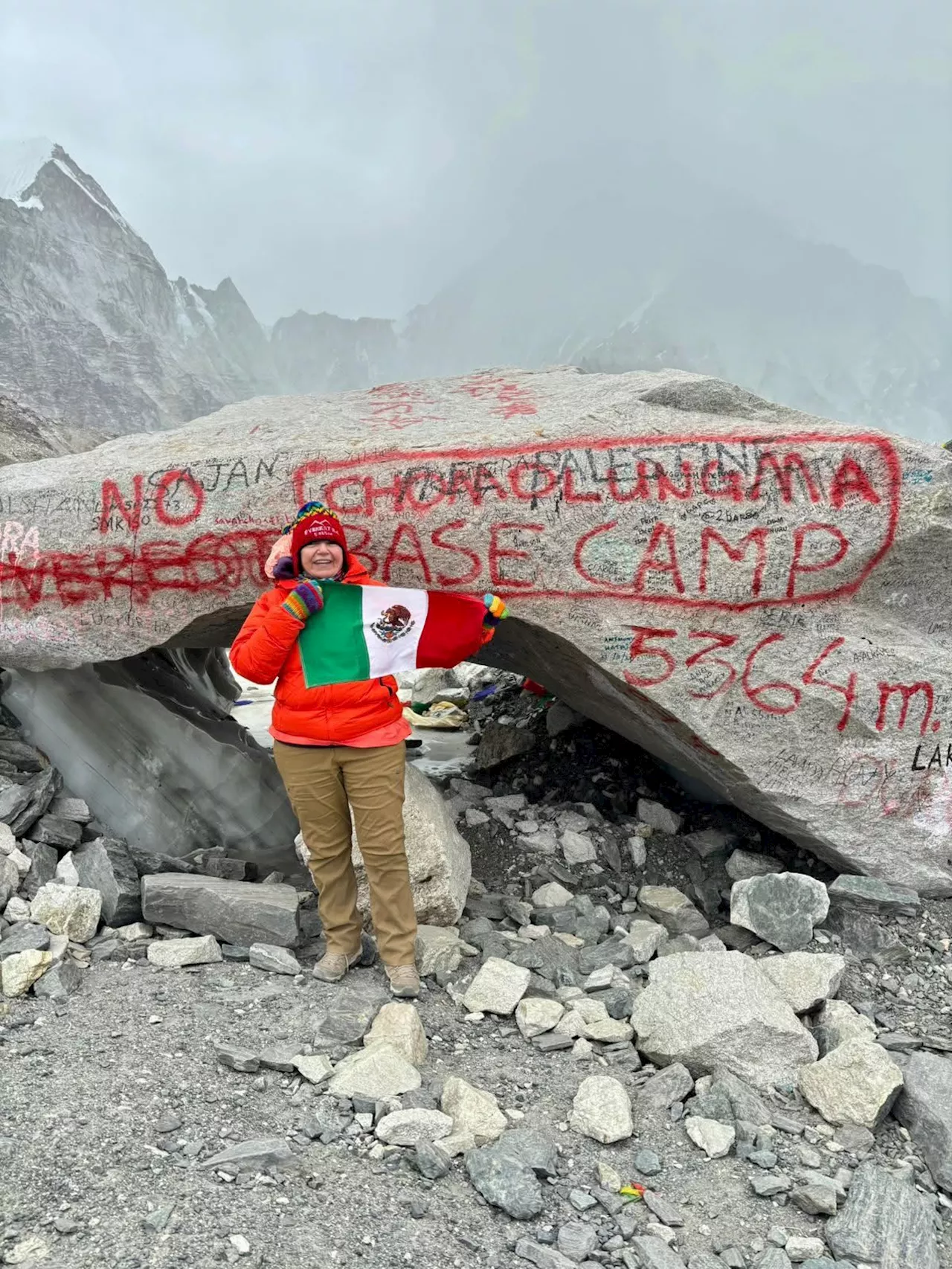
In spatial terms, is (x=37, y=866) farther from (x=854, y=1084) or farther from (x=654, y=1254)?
(x=854, y=1084)

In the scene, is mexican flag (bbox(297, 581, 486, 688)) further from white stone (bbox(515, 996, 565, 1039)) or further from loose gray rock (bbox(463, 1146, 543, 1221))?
loose gray rock (bbox(463, 1146, 543, 1221))

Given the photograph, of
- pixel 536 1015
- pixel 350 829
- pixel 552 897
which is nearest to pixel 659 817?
pixel 552 897

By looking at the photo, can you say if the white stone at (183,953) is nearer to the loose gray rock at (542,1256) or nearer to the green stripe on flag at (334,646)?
the green stripe on flag at (334,646)

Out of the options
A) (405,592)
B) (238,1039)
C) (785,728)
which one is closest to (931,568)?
(785,728)

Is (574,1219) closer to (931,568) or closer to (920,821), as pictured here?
(920,821)

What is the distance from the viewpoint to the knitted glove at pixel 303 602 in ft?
10.8

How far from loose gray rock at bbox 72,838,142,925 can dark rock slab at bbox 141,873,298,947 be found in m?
0.09

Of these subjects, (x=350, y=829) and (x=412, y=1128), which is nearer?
(x=412, y=1128)

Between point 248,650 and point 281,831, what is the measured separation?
2307 mm

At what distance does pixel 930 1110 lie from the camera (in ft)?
8.98

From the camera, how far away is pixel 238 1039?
3.00m

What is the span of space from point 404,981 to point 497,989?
0.39 m

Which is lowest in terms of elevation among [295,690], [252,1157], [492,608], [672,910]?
[672,910]

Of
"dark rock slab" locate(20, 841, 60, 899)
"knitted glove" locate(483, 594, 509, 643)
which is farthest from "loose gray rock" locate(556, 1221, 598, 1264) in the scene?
"dark rock slab" locate(20, 841, 60, 899)
